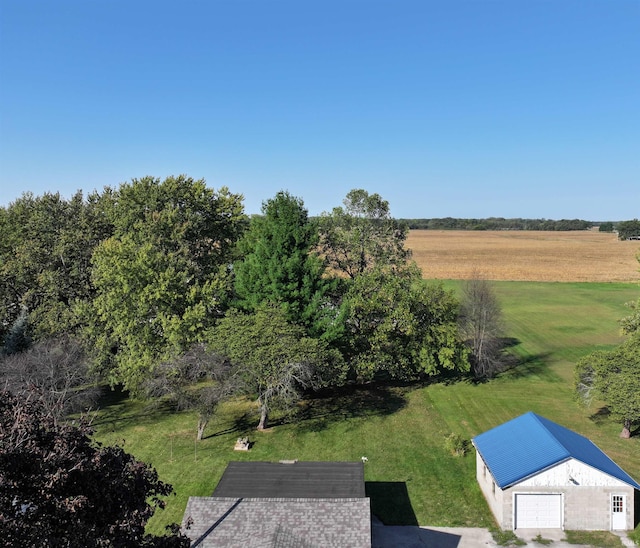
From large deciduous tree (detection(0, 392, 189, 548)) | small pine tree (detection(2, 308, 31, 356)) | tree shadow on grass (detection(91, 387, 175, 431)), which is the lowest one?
tree shadow on grass (detection(91, 387, 175, 431))

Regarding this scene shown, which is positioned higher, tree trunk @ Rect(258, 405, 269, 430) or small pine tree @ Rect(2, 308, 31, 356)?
small pine tree @ Rect(2, 308, 31, 356)

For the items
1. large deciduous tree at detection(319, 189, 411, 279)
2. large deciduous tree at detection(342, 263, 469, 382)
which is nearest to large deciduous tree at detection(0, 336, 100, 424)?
large deciduous tree at detection(342, 263, 469, 382)

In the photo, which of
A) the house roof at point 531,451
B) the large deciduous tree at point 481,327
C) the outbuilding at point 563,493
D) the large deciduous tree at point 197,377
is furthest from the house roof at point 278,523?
the large deciduous tree at point 481,327

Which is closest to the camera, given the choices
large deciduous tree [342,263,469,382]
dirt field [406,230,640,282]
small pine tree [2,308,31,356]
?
small pine tree [2,308,31,356]

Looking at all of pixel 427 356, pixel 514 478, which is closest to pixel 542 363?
pixel 427 356

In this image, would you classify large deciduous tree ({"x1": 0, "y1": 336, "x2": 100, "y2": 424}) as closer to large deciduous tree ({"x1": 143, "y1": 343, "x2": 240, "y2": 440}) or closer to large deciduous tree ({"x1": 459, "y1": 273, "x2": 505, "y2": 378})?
large deciduous tree ({"x1": 143, "y1": 343, "x2": 240, "y2": 440})

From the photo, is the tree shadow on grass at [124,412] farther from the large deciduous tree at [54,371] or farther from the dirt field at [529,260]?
the dirt field at [529,260]

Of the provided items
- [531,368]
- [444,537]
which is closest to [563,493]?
[444,537]
